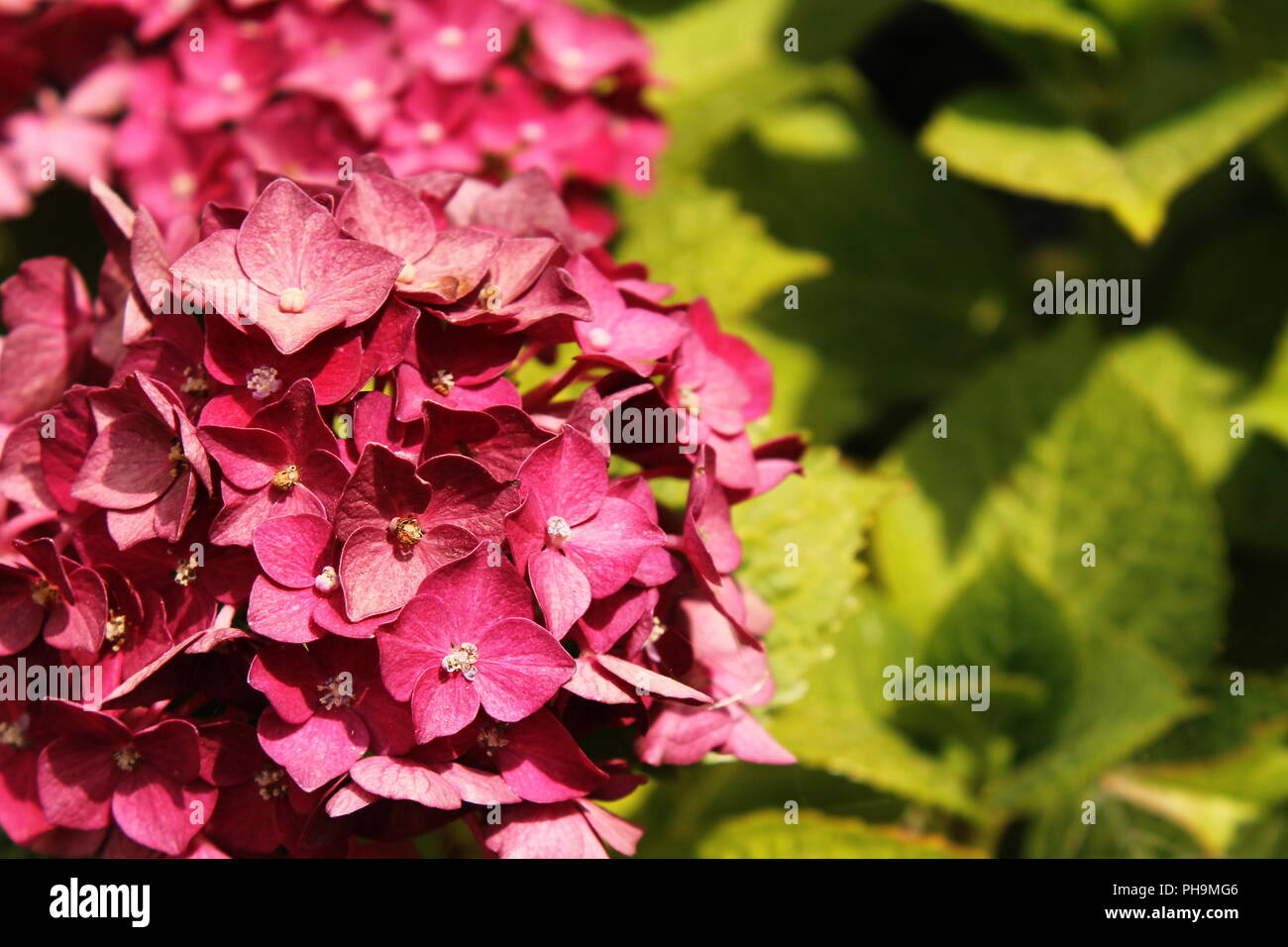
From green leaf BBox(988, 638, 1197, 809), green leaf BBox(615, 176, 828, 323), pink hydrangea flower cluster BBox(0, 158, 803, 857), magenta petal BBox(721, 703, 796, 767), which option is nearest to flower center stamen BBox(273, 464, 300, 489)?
pink hydrangea flower cluster BBox(0, 158, 803, 857)

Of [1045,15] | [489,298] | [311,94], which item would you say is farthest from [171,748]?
[1045,15]

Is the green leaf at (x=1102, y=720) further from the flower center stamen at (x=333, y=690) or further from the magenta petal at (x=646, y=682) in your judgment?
the flower center stamen at (x=333, y=690)

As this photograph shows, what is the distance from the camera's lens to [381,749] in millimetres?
973

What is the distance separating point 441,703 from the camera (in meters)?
0.95

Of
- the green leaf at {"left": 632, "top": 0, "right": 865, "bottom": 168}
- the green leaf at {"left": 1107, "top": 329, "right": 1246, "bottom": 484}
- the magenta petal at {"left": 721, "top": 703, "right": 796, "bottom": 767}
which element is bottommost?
the magenta petal at {"left": 721, "top": 703, "right": 796, "bottom": 767}

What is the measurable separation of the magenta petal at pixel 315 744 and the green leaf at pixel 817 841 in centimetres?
62

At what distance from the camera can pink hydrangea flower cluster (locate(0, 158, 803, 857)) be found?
37.6 inches

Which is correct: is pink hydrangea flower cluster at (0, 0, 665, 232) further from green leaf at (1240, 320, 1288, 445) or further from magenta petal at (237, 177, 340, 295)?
green leaf at (1240, 320, 1288, 445)

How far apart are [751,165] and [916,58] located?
Answer: 0.78 meters

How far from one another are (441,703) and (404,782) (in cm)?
7

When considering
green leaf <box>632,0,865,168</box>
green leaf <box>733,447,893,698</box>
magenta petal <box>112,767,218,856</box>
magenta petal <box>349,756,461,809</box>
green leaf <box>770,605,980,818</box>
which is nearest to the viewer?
magenta petal <box>349,756,461,809</box>

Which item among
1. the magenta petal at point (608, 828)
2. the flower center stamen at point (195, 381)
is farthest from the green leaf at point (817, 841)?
the flower center stamen at point (195, 381)

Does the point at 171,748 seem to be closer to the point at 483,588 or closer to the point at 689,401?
the point at 483,588
